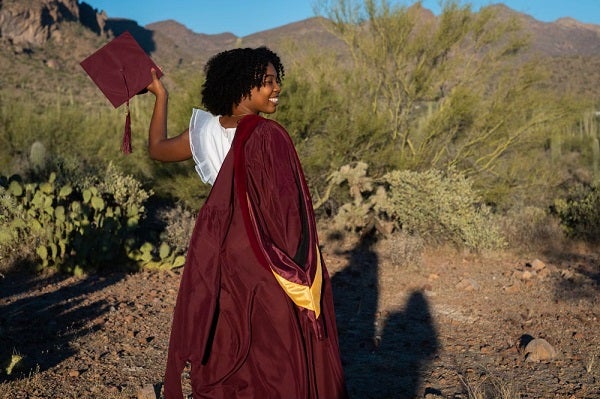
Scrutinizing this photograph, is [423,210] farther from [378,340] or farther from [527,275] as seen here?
[378,340]

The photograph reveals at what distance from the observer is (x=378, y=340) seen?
16.5 feet

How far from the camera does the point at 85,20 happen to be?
57594 millimetres

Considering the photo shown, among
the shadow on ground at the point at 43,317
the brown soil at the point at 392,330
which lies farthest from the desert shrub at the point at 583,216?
the shadow on ground at the point at 43,317

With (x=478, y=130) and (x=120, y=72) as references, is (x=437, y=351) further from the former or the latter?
(x=478, y=130)

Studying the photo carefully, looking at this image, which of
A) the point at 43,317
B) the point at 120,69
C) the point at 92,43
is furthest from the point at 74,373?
the point at 92,43

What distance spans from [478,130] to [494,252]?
3549 mm

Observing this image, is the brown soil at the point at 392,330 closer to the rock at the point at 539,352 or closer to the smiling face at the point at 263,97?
the rock at the point at 539,352

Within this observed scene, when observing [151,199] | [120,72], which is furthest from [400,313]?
[151,199]

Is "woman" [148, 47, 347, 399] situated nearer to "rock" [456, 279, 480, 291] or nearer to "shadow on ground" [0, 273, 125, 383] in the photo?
"shadow on ground" [0, 273, 125, 383]

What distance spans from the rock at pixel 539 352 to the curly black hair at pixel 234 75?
2.97 m

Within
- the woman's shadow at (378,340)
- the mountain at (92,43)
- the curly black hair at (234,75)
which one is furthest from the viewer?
the mountain at (92,43)

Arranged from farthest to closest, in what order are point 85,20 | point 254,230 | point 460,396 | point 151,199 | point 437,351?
point 85,20 < point 151,199 < point 437,351 < point 460,396 < point 254,230

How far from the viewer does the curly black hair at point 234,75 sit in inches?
101

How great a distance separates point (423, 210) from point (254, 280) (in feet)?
22.4
